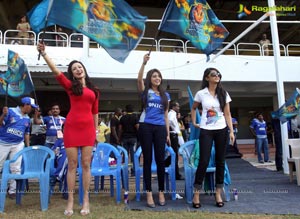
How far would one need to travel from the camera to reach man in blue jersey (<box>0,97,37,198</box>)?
187 inches

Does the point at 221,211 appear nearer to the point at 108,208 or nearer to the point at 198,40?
the point at 108,208

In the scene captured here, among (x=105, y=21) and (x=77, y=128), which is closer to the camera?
(x=77, y=128)

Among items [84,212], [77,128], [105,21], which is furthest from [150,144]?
[105,21]

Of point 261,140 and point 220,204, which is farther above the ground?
point 261,140

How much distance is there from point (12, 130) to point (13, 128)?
36 millimetres

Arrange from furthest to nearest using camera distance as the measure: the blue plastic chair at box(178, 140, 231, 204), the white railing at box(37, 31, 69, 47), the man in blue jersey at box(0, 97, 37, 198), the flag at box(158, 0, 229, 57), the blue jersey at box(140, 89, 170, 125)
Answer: the white railing at box(37, 31, 69, 47)
the man in blue jersey at box(0, 97, 37, 198)
the flag at box(158, 0, 229, 57)
the blue plastic chair at box(178, 140, 231, 204)
the blue jersey at box(140, 89, 170, 125)

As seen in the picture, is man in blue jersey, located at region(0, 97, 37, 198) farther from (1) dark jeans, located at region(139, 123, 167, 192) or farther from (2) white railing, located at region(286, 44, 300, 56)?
(2) white railing, located at region(286, 44, 300, 56)

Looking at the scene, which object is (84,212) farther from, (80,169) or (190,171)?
(190,171)

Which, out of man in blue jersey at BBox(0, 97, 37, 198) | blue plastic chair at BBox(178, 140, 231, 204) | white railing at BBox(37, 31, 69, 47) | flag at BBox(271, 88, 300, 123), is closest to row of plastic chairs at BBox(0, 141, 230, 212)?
blue plastic chair at BBox(178, 140, 231, 204)

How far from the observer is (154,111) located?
4.11 meters

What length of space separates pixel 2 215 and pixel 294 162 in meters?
4.82

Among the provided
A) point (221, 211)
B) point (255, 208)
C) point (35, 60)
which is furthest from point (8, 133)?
point (35, 60)

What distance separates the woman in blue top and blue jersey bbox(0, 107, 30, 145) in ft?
6.69

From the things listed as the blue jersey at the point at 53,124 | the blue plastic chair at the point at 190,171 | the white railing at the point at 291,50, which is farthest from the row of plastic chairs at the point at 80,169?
the white railing at the point at 291,50
